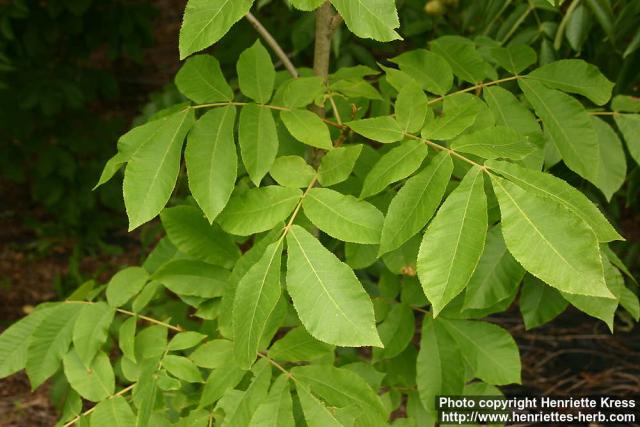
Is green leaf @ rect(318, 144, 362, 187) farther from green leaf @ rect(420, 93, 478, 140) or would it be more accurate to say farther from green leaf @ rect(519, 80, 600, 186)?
green leaf @ rect(519, 80, 600, 186)

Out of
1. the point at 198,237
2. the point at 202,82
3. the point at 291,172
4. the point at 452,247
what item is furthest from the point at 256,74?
the point at 452,247

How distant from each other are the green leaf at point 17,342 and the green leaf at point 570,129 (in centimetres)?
110

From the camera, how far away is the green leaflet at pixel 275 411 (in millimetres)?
1073

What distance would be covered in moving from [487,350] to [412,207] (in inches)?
19.9

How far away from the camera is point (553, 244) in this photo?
84 centimetres

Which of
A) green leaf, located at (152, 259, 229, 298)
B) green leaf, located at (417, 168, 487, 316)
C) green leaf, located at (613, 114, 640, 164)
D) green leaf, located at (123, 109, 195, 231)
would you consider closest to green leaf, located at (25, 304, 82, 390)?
green leaf, located at (152, 259, 229, 298)

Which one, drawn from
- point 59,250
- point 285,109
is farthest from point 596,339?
point 59,250

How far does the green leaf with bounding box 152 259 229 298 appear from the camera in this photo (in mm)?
1269

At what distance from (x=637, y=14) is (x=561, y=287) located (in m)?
1.05

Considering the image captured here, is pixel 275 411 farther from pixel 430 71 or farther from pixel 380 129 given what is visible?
pixel 430 71

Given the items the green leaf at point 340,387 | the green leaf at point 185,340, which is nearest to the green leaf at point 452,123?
the green leaf at point 340,387

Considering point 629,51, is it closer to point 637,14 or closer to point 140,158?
point 637,14

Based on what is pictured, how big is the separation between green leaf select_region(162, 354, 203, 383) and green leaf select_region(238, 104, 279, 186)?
40 cm

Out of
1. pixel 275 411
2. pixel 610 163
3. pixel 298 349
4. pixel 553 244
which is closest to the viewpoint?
pixel 553 244
